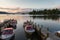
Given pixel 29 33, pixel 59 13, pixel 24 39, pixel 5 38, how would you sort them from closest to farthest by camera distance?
pixel 5 38
pixel 24 39
pixel 29 33
pixel 59 13

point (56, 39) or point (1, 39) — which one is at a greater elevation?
point (56, 39)

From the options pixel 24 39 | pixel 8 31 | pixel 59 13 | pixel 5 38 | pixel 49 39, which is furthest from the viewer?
pixel 59 13

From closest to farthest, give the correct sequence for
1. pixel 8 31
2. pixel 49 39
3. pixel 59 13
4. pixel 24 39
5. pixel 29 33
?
pixel 49 39, pixel 8 31, pixel 24 39, pixel 29 33, pixel 59 13

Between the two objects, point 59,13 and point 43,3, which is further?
point 59,13

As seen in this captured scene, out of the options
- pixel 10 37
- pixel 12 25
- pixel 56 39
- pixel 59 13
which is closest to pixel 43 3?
pixel 12 25

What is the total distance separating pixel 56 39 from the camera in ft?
17.9

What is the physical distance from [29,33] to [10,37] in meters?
1.93

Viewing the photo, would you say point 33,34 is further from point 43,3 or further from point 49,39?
point 43,3

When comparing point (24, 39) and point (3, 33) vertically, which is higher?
point (3, 33)

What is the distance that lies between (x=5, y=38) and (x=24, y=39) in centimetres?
175

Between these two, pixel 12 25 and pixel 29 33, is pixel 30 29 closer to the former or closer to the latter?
pixel 29 33

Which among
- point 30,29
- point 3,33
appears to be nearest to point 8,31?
point 3,33

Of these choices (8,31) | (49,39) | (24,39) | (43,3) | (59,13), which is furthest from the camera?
(59,13)

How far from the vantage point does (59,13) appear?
132 ft
